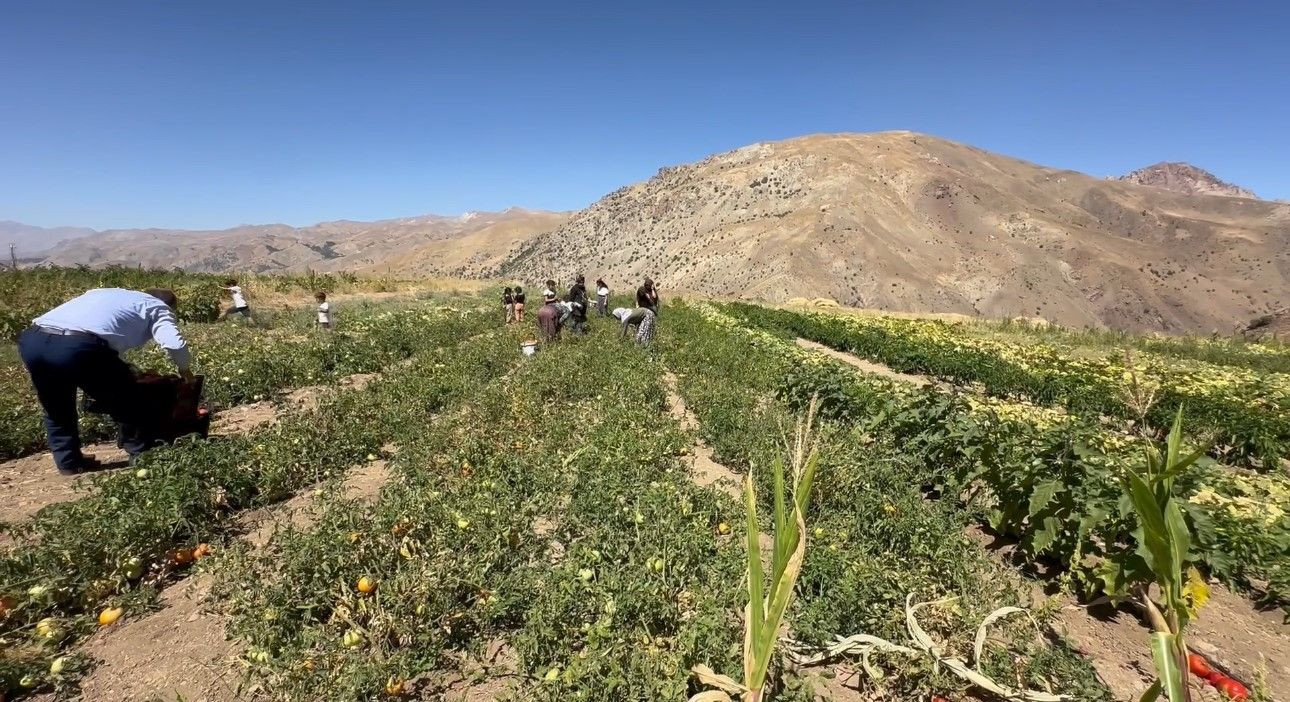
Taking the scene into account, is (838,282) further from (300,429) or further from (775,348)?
(300,429)

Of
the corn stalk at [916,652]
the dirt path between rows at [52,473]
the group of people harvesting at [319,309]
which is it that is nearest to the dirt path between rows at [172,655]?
the dirt path between rows at [52,473]

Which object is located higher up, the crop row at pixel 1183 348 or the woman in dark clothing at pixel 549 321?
the woman in dark clothing at pixel 549 321

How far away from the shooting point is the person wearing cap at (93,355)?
187 inches

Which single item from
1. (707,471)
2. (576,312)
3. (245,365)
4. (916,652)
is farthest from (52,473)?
(576,312)

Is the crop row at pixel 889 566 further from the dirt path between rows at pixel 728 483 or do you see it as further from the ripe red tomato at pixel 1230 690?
the ripe red tomato at pixel 1230 690

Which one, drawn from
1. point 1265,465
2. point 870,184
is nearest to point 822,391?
point 1265,465

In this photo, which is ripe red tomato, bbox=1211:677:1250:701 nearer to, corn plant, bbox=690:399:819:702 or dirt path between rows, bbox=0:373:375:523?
corn plant, bbox=690:399:819:702

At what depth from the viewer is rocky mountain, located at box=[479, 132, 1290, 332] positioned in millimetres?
50281

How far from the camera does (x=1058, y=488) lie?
164 inches

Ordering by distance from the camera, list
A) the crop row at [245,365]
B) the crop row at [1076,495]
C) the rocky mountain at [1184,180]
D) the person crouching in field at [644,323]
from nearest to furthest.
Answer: the crop row at [1076,495] → the crop row at [245,365] → the person crouching in field at [644,323] → the rocky mountain at [1184,180]

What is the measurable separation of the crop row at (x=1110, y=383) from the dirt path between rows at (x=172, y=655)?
7.20 metres

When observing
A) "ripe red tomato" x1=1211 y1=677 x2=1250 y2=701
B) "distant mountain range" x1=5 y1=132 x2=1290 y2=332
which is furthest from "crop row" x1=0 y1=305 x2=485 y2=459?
"distant mountain range" x1=5 y1=132 x2=1290 y2=332

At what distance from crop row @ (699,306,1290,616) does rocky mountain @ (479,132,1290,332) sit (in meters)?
40.4

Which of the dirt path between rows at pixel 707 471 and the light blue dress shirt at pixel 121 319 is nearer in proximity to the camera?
the light blue dress shirt at pixel 121 319
